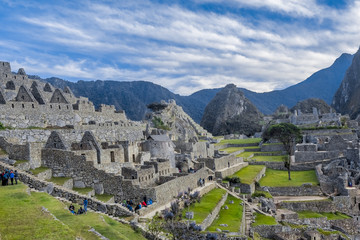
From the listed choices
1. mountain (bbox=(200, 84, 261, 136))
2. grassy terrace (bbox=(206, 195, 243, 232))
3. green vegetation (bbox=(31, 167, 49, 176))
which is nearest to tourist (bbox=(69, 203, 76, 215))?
green vegetation (bbox=(31, 167, 49, 176))

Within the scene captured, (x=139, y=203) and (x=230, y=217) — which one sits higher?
(x=139, y=203)

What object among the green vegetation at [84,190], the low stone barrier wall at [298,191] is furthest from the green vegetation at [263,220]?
the green vegetation at [84,190]

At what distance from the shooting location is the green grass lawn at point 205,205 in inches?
922

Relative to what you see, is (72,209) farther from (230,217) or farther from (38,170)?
(230,217)

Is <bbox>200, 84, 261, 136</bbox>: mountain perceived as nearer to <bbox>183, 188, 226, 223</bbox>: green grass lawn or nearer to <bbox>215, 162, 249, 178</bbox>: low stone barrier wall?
<bbox>215, 162, 249, 178</bbox>: low stone barrier wall

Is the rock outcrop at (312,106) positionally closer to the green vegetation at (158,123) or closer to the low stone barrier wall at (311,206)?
the green vegetation at (158,123)

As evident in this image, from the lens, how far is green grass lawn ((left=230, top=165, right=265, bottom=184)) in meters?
41.4

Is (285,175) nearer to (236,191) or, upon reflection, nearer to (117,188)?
(236,191)

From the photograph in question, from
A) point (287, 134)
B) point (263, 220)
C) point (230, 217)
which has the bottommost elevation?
point (263, 220)

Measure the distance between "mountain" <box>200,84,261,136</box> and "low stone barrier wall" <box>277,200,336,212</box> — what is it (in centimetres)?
9190

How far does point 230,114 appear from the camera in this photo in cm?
16150

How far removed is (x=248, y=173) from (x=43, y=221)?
36.4 meters

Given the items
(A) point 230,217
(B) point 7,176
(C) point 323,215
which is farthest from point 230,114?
(B) point 7,176

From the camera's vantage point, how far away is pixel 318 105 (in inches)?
5428
